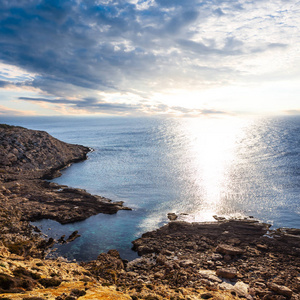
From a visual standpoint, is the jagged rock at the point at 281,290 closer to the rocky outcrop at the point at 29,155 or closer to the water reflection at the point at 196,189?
the water reflection at the point at 196,189

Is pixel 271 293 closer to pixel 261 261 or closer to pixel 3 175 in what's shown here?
pixel 261 261

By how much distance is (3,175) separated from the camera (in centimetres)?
6397

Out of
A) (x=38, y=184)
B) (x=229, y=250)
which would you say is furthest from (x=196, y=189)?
(x=38, y=184)

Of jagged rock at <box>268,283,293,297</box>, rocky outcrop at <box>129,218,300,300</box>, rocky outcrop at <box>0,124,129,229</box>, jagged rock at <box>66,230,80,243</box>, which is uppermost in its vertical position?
rocky outcrop at <box>0,124,129,229</box>

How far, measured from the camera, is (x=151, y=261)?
3188cm

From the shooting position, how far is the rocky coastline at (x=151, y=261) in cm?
1986

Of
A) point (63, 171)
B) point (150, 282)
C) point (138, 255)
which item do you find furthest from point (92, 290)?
point (63, 171)

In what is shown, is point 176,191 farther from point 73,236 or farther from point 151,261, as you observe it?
point 73,236

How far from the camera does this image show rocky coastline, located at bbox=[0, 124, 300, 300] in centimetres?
1986

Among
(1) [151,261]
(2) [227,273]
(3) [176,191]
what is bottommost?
(1) [151,261]

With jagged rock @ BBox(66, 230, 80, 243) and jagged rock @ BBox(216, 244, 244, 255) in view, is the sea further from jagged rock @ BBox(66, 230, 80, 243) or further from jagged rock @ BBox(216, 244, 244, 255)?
jagged rock @ BBox(216, 244, 244, 255)

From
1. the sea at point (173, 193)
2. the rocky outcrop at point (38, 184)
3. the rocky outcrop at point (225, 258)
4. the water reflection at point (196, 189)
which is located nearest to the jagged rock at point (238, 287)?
the rocky outcrop at point (225, 258)

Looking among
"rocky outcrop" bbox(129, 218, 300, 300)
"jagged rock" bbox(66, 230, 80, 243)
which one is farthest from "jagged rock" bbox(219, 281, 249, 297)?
"jagged rock" bbox(66, 230, 80, 243)

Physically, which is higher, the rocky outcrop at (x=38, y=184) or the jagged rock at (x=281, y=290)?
the rocky outcrop at (x=38, y=184)
